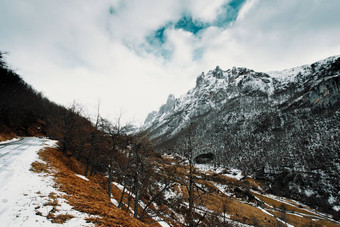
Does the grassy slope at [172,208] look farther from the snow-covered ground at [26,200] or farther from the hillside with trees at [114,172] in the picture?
the snow-covered ground at [26,200]

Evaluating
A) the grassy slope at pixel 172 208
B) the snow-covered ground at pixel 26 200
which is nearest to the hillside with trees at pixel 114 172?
the grassy slope at pixel 172 208

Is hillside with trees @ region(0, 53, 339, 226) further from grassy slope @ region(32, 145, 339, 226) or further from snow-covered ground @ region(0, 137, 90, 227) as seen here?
snow-covered ground @ region(0, 137, 90, 227)

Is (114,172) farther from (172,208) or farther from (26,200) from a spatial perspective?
(172,208)

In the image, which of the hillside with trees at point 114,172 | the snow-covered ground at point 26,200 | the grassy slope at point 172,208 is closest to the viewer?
the snow-covered ground at point 26,200

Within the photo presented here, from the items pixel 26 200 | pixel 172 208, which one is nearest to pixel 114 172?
pixel 26 200

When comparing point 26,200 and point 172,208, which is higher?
point 26,200

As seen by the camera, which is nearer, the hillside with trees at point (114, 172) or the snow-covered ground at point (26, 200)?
the snow-covered ground at point (26, 200)

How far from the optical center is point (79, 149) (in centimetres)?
2692

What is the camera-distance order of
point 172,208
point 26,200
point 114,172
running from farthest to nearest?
point 172,208 → point 114,172 → point 26,200

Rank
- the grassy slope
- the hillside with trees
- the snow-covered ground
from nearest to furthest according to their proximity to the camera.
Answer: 1. the snow-covered ground
2. the grassy slope
3. the hillside with trees

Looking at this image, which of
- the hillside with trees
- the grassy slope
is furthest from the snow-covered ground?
the grassy slope

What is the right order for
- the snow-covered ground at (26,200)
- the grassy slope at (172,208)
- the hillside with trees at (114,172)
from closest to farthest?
the snow-covered ground at (26,200) → the grassy slope at (172,208) → the hillside with trees at (114,172)

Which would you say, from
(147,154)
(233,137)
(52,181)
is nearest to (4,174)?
(52,181)

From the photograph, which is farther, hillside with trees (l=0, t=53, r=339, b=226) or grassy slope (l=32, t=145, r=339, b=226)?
hillside with trees (l=0, t=53, r=339, b=226)
